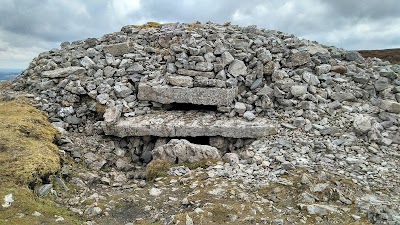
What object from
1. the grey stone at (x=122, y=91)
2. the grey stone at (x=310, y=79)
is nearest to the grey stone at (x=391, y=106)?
the grey stone at (x=310, y=79)

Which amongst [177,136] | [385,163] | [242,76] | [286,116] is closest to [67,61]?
[177,136]

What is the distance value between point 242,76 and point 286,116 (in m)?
2.47

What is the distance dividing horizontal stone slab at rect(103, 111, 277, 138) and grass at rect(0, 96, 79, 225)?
7.92ft

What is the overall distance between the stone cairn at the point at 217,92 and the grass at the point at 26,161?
3.78ft

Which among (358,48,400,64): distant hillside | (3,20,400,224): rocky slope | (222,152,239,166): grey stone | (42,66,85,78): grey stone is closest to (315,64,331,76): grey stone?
(3,20,400,224): rocky slope

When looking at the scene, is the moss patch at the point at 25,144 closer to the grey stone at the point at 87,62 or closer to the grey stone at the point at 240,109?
the grey stone at the point at 87,62

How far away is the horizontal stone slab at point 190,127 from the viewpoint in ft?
37.3

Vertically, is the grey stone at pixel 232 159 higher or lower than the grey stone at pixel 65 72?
lower

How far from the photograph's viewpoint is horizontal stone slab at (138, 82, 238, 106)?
1241 cm

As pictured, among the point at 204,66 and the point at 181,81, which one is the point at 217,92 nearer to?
the point at 204,66

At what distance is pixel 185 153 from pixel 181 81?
135 inches

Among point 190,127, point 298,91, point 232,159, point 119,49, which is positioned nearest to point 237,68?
point 298,91

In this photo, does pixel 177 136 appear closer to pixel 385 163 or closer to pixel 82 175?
pixel 82 175

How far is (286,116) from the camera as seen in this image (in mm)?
12023
